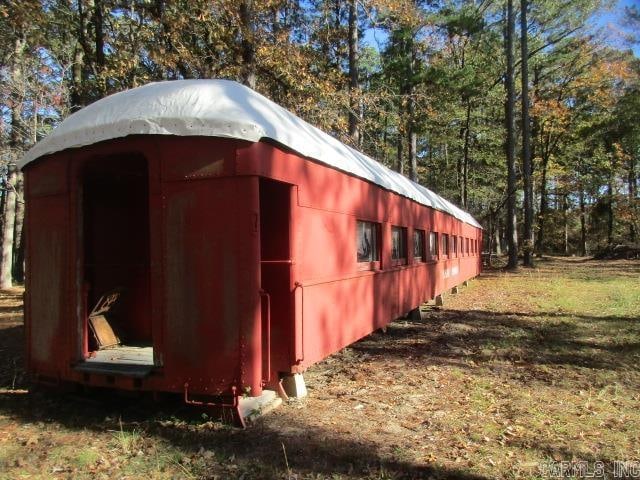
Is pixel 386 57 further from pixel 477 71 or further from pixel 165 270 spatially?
pixel 165 270

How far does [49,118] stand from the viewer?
56.4 feet

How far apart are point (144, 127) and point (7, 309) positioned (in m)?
11.7

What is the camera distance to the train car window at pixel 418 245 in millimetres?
10812

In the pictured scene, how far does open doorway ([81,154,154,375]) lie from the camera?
6297mm

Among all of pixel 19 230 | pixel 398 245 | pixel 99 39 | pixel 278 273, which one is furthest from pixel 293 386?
pixel 19 230

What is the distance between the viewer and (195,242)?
480cm

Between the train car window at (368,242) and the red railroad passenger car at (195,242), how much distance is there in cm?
50

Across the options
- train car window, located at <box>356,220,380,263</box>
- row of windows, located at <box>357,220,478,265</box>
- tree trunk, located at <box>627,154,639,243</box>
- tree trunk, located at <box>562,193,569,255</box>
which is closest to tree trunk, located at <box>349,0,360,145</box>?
row of windows, located at <box>357,220,478,265</box>

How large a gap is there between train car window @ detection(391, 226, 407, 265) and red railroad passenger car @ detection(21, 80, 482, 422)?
235cm

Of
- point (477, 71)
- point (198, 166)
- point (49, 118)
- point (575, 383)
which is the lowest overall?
point (575, 383)

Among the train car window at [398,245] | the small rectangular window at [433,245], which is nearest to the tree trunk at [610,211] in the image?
the small rectangular window at [433,245]

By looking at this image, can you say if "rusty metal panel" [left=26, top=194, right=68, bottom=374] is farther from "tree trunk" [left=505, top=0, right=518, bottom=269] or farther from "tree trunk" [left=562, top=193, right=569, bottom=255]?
"tree trunk" [left=562, top=193, right=569, bottom=255]

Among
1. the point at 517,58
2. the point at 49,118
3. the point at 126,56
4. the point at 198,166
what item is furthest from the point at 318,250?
the point at 517,58

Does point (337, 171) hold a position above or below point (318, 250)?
above
